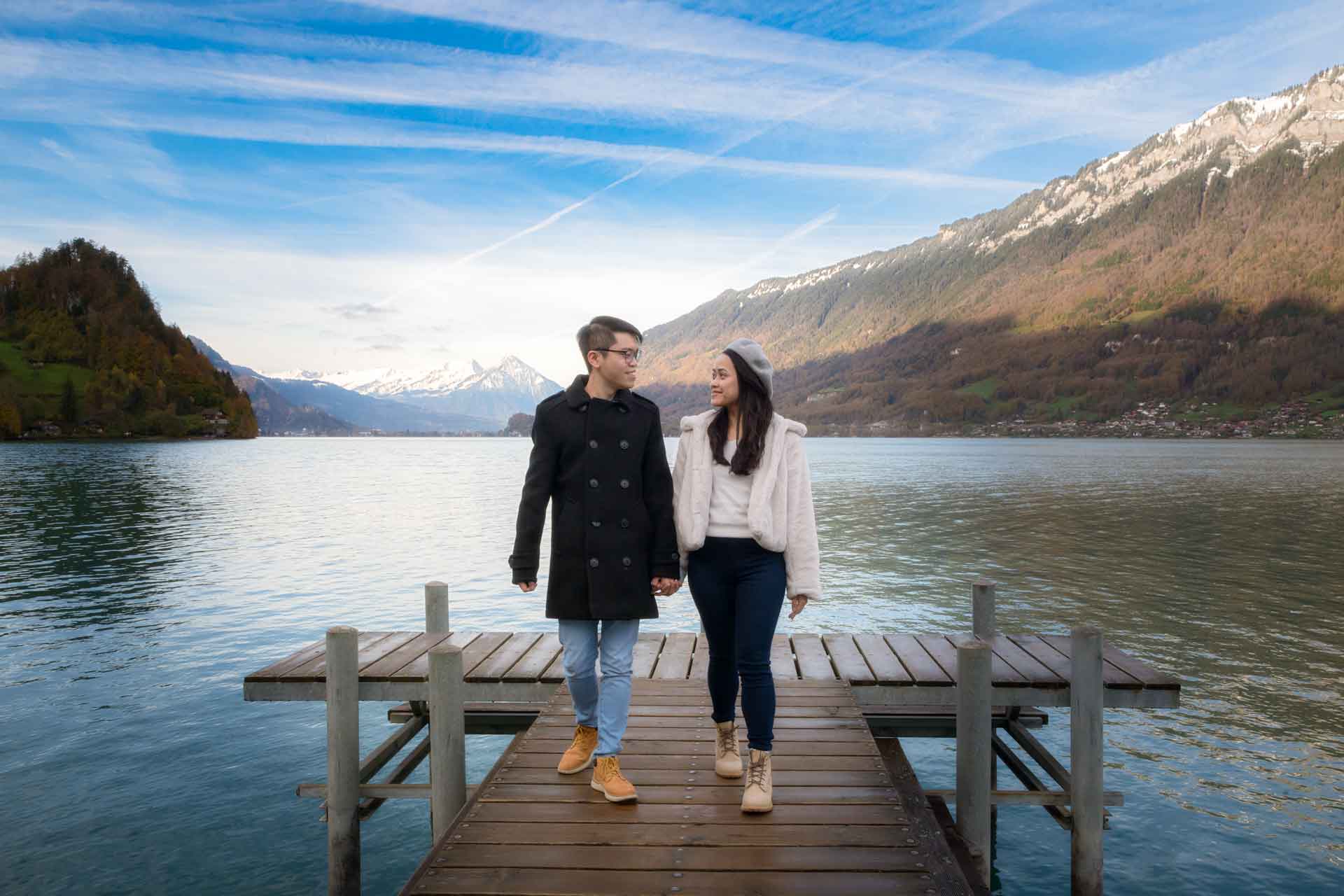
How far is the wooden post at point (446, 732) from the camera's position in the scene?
22.0ft

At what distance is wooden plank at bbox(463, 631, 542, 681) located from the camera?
848cm

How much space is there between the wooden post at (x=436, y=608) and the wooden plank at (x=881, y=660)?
188 inches

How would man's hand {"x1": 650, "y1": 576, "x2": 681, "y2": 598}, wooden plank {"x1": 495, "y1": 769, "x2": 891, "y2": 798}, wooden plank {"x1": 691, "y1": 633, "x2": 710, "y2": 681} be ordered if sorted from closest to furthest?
man's hand {"x1": 650, "y1": 576, "x2": 681, "y2": 598}, wooden plank {"x1": 495, "y1": 769, "x2": 891, "y2": 798}, wooden plank {"x1": 691, "y1": 633, "x2": 710, "y2": 681}

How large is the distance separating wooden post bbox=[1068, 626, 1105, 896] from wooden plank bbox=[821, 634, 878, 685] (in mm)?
1795

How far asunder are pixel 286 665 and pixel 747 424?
6.06 meters

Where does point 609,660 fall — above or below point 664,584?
below

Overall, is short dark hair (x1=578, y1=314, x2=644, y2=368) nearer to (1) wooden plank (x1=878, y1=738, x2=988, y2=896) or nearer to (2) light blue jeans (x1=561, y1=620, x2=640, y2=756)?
(2) light blue jeans (x1=561, y1=620, x2=640, y2=756)

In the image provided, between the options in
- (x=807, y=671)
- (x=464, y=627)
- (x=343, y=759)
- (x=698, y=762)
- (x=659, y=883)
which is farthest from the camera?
(x=464, y=627)

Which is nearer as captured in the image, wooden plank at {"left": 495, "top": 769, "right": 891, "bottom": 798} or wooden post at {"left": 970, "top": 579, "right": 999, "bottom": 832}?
wooden plank at {"left": 495, "top": 769, "right": 891, "bottom": 798}

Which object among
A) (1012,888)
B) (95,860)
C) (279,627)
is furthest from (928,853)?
(279,627)

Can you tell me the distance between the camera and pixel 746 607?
537 cm

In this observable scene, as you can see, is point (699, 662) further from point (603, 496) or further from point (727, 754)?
point (603, 496)

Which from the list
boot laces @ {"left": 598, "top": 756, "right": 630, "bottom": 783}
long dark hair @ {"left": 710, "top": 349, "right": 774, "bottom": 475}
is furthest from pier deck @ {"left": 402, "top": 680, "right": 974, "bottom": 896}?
long dark hair @ {"left": 710, "top": 349, "right": 774, "bottom": 475}

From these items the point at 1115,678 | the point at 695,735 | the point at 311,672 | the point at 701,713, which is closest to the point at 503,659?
the point at 311,672
